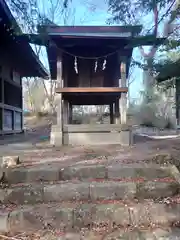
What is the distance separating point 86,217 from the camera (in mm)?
2912

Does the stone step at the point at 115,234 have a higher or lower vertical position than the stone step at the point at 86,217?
lower

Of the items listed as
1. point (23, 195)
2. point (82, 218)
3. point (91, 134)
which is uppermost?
point (91, 134)

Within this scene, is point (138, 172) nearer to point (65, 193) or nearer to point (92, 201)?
point (92, 201)

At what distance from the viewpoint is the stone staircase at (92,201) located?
281 centimetres

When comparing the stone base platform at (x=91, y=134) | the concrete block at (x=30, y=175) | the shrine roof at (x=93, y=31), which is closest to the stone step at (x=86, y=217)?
the concrete block at (x=30, y=175)

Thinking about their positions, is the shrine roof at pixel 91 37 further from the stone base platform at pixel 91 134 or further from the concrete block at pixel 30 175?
the concrete block at pixel 30 175

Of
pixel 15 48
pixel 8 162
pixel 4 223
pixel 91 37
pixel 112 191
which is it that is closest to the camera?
pixel 4 223

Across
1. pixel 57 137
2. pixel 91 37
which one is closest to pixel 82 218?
pixel 57 137

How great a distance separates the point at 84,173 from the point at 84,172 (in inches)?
0.6

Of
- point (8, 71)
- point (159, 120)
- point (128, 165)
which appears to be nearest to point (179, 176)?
point (128, 165)

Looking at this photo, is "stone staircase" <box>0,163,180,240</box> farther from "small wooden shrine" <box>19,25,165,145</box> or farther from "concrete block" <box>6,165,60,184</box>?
"small wooden shrine" <box>19,25,165,145</box>

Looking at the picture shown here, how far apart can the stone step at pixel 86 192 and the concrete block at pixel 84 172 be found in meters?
0.33

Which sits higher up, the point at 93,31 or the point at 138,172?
the point at 93,31

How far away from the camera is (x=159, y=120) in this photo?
1798 centimetres
